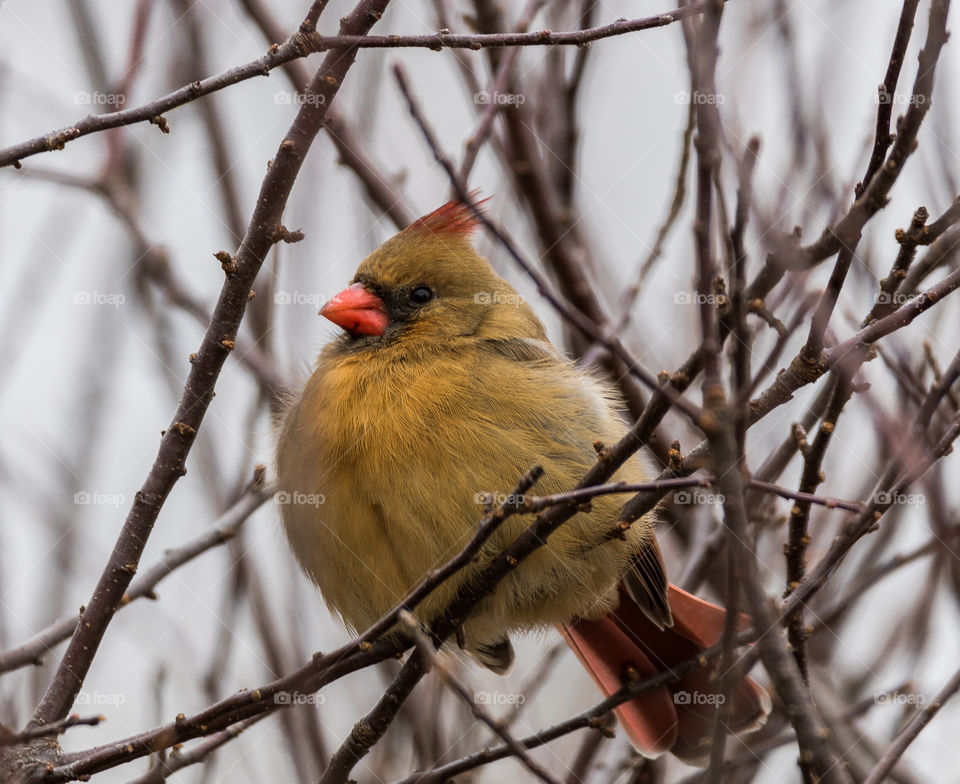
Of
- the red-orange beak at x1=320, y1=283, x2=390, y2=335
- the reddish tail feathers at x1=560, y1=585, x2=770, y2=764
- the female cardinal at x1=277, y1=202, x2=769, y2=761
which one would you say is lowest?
the reddish tail feathers at x1=560, y1=585, x2=770, y2=764

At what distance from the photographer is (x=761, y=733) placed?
3959mm

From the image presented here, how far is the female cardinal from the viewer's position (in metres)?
3.25

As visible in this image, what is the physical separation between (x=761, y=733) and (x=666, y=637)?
489 millimetres

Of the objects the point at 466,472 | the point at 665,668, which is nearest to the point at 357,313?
the point at 466,472

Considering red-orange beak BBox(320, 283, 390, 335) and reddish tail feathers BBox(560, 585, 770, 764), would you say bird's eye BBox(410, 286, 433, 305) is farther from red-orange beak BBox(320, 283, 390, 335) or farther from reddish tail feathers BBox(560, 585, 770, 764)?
reddish tail feathers BBox(560, 585, 770, 764)

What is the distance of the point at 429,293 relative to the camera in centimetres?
400

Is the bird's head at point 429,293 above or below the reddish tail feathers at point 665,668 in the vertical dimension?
above

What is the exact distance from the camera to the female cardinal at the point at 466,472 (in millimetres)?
3250

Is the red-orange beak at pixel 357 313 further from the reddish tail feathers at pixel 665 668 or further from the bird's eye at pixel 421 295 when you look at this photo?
the reddish tail feathers at pixel 665 668

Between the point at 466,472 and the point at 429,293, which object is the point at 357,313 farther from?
the point at 466,472

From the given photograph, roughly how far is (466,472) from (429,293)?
0.98 metres

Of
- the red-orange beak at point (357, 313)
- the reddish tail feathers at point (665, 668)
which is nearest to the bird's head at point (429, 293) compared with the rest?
the red-orange beak at point (357, 313)

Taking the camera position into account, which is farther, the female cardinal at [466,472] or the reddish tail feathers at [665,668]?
the reddish tail feathers at [665,668]

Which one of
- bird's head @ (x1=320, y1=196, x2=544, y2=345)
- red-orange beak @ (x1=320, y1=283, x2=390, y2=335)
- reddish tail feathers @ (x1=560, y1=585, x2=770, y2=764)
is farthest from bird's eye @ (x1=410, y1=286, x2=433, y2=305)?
reddish tail feathers @ (x1=560, y1=585, x2=770, y2=764)
